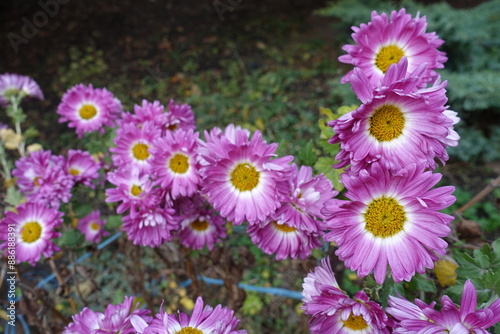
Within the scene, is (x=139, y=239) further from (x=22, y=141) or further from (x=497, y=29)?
(x=497, y=29)

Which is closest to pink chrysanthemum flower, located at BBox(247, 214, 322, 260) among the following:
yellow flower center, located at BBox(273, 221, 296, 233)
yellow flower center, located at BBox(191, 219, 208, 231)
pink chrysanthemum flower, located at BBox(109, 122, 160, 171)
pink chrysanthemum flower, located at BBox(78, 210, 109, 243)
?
yellow flower center, located at BBox(273, 221, 296, 233)

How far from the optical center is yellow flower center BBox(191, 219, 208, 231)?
110 centimetres

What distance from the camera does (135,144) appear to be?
107 centimetres

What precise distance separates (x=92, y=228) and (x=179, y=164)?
0.83 meters

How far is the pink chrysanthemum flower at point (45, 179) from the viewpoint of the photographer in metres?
1.14

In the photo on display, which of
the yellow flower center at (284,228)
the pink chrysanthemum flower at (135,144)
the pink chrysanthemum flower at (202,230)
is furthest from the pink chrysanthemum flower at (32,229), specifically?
the yellow flower center at (284,228)

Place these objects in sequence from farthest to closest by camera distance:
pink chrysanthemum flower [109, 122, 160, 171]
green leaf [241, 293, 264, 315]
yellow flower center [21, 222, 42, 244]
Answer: green leaf [241, 293, 264, 315], yellow flower center [21, 222, 42, 244], pink chrysanthemum flower [109, 122, 160, 171]

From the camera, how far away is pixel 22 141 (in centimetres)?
144

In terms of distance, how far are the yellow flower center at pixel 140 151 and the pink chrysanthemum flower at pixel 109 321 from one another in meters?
0.38

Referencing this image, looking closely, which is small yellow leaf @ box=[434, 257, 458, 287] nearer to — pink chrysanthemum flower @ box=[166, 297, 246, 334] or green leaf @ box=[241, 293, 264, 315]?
pink chrysanthemum flower @ box=[166, 297, 246, 334]

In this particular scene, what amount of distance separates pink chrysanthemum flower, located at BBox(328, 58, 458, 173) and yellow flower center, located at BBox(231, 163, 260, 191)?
22 centimetres

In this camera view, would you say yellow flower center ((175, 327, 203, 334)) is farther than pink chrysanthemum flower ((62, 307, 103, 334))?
No

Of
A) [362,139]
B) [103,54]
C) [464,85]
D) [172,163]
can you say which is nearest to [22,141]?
[172,163]

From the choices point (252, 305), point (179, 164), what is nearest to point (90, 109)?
A: point (179, 164)
